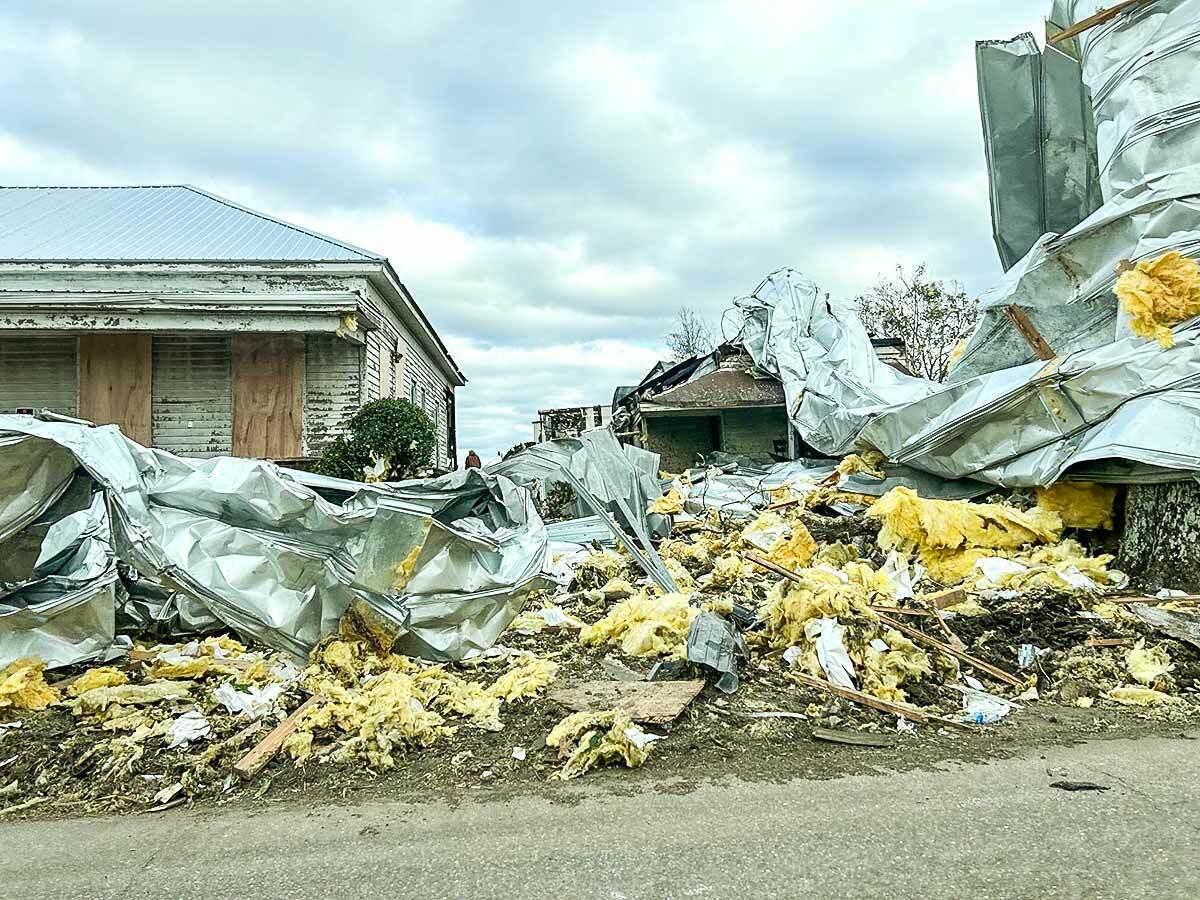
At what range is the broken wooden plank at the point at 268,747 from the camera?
339 cm

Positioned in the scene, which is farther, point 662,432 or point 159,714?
point 662,432

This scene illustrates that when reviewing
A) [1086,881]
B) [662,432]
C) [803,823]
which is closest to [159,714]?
[803,823]

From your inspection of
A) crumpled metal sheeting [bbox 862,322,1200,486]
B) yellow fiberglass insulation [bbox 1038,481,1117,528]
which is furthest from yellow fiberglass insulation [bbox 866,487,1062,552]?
crumpled metal sheeting [bbox 862,322,1200,486]

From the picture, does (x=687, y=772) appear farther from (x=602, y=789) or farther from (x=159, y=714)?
(x=159, y=714)

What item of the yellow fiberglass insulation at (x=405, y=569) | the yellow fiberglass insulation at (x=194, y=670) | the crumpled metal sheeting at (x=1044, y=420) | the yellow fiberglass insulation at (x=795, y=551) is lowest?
the yellow fiberglass insulation at (x=194, y=670)

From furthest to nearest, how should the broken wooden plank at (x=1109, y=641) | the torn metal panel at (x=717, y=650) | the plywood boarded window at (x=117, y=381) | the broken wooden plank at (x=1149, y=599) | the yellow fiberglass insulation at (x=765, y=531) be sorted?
1. the plywood boarded window at (x=117, y=381)
2. the yellow fiberglass insulation at (x=765, y=531)
3. the broken wooden plank at (x=1149, y=599)
4. the broken wooden plank at (x=1109, y=641)
5. the torn metal panel at (x=717, y=650)

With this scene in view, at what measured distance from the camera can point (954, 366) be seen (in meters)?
10.1

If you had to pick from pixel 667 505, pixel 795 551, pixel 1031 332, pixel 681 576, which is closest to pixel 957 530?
pixel 795 551

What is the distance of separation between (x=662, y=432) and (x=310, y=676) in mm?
14147

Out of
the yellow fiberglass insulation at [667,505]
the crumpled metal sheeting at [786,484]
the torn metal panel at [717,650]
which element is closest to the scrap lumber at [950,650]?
→ the torn metal panel at [717,650]

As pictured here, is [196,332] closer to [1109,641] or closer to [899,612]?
[899,612]

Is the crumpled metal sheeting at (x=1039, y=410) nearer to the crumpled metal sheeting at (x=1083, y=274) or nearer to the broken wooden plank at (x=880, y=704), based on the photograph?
the crumpled metal sheeting at (x=1083, y=274)

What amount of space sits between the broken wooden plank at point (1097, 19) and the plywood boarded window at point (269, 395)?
10021 mm

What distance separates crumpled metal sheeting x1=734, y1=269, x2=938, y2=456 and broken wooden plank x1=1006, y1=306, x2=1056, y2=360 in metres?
2.29
